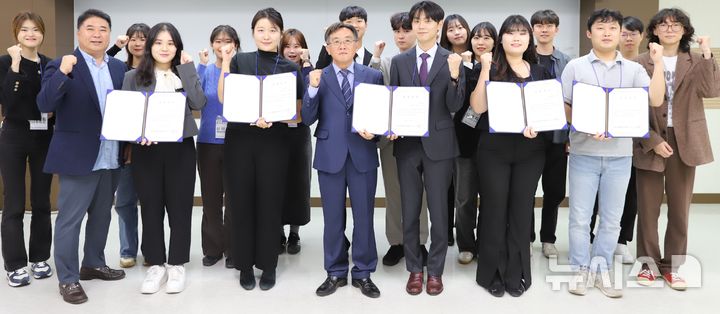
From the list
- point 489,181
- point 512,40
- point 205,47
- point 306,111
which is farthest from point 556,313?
point 205,47

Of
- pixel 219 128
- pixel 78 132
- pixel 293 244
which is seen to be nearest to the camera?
pixel 78 132

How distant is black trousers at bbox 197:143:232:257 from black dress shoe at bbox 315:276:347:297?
0.85 meters

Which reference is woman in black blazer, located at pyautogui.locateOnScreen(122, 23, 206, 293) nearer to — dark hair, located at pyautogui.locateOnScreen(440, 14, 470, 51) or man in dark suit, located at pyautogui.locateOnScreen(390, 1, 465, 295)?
man in dark suit, located at pyautogui.locateOnScreen(390, 1, 465, 295)

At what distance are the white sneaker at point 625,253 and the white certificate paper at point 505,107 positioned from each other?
157 cm

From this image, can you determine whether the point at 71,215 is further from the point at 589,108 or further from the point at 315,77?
the point at 589,108

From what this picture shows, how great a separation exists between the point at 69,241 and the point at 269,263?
1.13 m

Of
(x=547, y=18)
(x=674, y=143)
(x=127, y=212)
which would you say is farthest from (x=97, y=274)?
(x=674, y=143)

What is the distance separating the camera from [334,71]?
3.19m

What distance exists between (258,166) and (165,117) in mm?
570

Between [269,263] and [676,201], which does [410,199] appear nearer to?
[269,263]

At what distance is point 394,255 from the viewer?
3881 millimetres

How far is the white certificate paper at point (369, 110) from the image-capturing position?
9.89 ft

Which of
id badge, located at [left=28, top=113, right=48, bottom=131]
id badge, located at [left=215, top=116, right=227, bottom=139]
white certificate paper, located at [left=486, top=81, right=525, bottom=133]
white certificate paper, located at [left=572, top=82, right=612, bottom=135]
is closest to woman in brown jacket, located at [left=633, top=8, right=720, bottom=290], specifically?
Result: white certificate paper, located at [left=572, top=82, right=612, bottom=135]

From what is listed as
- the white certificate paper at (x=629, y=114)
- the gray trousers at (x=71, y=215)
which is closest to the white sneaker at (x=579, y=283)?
the white certificate paper at (x=629, y=114)
